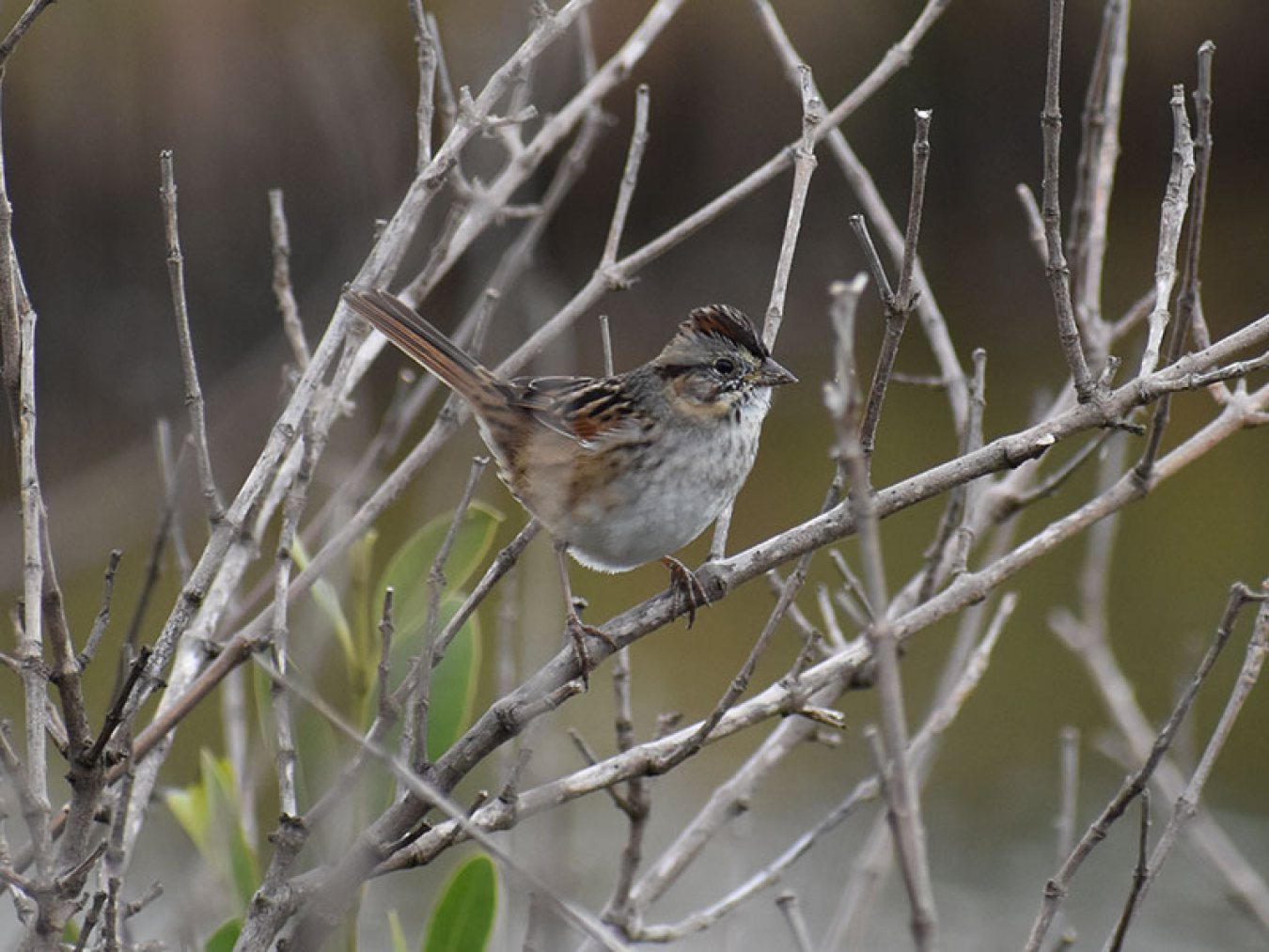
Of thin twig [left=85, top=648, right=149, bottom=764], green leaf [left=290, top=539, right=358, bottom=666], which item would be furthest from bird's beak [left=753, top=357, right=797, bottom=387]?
thin twig [left=85, top=648, right=149, bottom=764]

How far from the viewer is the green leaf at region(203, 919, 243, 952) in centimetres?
267

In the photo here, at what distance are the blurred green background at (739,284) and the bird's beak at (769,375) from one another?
372 centimetres

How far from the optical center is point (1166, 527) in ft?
34.4

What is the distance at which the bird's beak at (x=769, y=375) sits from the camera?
11.0ft

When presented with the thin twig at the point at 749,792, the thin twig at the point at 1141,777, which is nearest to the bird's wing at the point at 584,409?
the thin twig at the point at 749,792

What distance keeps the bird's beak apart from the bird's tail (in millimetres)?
524

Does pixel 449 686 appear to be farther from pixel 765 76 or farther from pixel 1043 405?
pixel 765 76

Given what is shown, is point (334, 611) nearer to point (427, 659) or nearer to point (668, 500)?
point (668, 500)

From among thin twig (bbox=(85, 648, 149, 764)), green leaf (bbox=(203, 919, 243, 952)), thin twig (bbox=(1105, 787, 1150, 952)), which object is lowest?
thin twig (bbox=(1105, 787, 1150, 952))

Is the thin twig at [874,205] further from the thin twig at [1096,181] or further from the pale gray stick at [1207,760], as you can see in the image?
the pale gray stick at [1207,760]

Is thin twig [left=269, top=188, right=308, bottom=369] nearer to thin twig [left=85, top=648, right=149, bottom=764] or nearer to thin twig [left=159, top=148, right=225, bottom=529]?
thin twig [left=159, top=148, right=225, bottom=529]

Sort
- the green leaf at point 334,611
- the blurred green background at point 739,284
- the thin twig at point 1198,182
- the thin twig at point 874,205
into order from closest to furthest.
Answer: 1. the thin twig at point 1198,182
2. the green leaf at point 334,611
3. the thin twig at point 874,205
4. the blurred green background at point 739,284

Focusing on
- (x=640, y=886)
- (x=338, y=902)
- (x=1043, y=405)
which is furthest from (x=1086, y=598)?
(x=338, y=902)

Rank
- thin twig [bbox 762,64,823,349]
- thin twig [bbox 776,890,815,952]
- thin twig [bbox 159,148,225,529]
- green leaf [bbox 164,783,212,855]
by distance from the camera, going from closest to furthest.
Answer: thin twig [bbox 159,148,225,529] → thin twig [bbox 762,64,823,349] → thin twig [bbox 776,890,815,952] → green leaf [bbox 164,783,212,855]
